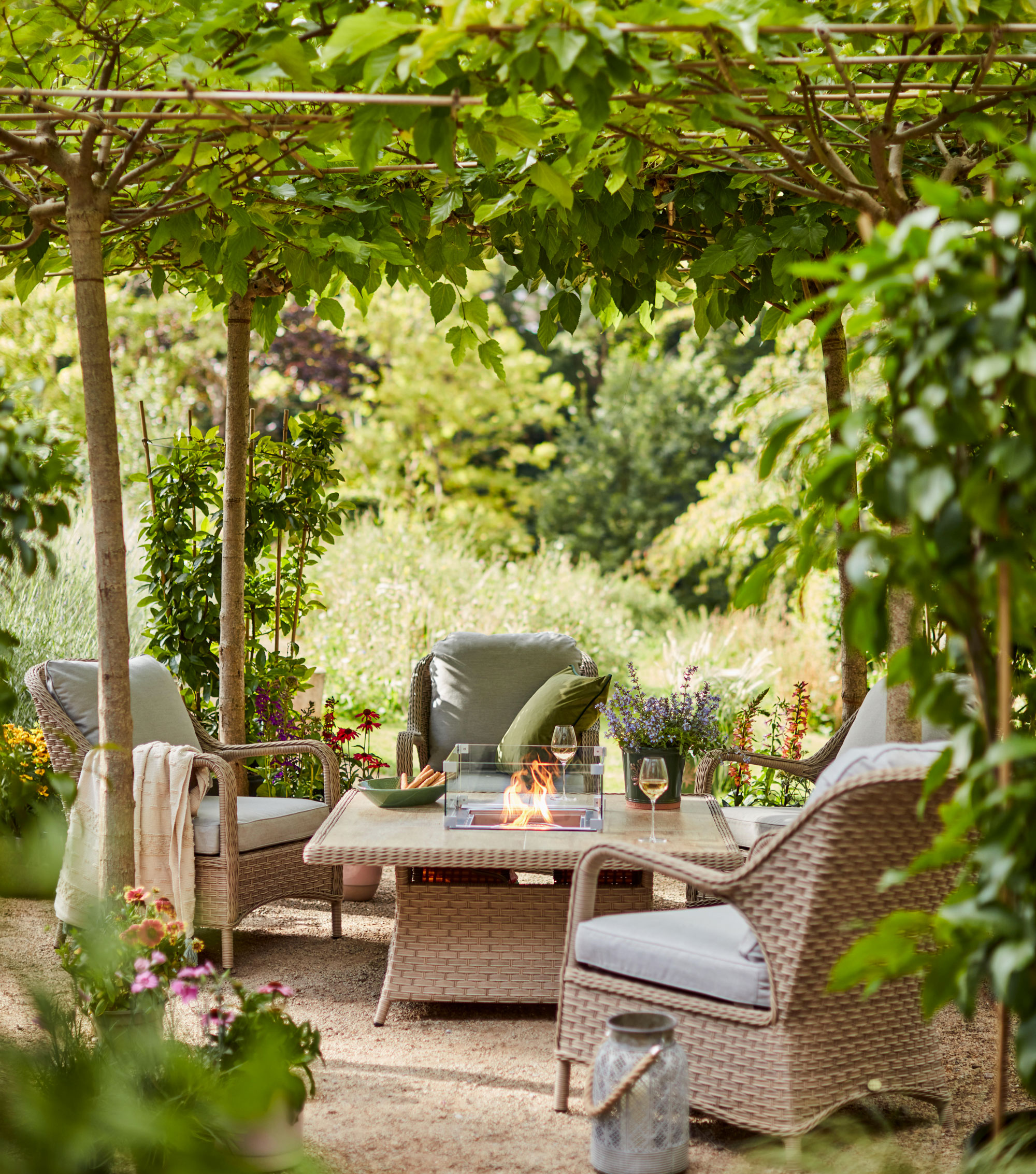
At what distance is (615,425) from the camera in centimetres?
Result: 1548

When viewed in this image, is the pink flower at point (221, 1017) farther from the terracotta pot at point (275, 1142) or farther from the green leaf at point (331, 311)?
the green leaf at point (331, 311)

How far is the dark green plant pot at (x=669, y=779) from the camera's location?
11.8 feet

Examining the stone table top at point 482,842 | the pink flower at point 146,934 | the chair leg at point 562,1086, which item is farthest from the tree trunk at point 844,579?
the pink flower at point 146,934

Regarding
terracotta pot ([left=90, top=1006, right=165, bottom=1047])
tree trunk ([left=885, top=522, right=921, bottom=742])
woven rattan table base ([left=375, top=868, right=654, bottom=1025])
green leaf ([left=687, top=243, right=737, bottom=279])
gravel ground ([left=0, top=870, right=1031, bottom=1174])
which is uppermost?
green leaf ([left=687, top=243, right=737, bottom=279])

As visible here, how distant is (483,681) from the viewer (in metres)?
4.64

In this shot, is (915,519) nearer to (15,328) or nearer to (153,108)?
(153,108)

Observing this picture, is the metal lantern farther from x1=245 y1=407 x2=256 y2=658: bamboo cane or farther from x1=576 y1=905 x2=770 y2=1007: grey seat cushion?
x1=245 y1=407 x2=256 y2=658: bamboo cane

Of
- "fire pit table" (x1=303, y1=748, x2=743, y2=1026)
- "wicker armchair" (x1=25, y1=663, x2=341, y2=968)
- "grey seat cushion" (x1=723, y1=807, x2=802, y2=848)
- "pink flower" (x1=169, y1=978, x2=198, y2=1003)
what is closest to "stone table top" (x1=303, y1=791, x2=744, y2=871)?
"fire pit table" (x1=303, y1=748, x2=743, y2=1026)

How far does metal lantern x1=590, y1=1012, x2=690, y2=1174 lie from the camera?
90.0 inches

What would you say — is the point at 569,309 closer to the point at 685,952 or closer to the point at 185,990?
the point at 685,952

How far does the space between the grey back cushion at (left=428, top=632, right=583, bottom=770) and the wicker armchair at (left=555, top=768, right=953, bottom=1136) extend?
2015mm

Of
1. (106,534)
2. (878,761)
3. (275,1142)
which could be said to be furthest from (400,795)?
(878,761)

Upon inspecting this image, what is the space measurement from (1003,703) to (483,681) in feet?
10.5

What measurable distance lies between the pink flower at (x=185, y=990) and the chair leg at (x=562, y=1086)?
90cm
